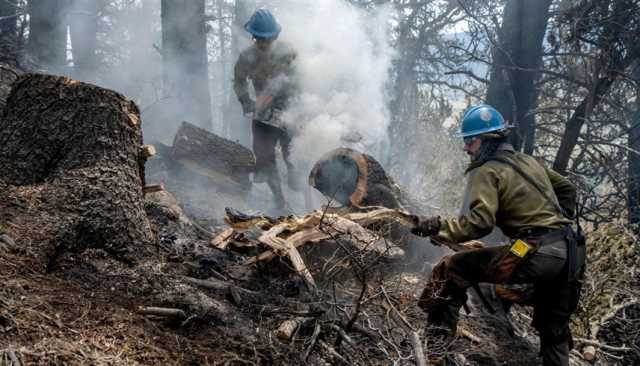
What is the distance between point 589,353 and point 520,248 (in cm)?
144

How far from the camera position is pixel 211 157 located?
7.25 meters

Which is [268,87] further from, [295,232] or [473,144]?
[473,144]

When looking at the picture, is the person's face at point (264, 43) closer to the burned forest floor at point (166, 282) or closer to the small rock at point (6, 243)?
the burned forest floor at point (166, 282)

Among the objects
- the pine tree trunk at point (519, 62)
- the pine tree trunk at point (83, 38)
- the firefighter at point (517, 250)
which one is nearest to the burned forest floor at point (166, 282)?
the firefighter at point (517, 250)

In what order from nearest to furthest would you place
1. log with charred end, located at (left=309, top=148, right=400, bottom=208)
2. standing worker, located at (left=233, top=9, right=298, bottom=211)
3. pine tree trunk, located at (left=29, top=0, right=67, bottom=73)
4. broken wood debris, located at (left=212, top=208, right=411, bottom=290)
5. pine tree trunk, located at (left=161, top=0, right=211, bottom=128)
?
broken wood debris, located at (left=212, top=208, right=411, bottom=290) < log with charred end, located at (left=309, top=148, right=400, bottom=208) < standing worker, located at (left=233, top=9, right=298, bottom=211) < pine tree trunk, located at (left=161, top=0, right=211, bottom=128) < pine tree trunk, located at (left=29, top=0, right=67, bottom=73)

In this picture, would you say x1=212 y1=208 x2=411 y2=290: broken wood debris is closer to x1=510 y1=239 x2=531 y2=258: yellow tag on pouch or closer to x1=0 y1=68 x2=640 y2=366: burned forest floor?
x1=0 y1=68 x2=640 y2=366: burned forest floor

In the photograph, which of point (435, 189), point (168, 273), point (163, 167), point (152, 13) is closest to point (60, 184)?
point (168, 273)

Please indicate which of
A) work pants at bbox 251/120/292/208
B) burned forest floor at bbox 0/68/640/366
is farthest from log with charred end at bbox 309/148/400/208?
work pants at bbox 251/120/292/208

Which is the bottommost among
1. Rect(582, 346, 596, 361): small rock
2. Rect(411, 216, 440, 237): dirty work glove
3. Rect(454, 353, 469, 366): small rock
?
Rect(582, 346, 596, 361): small rock

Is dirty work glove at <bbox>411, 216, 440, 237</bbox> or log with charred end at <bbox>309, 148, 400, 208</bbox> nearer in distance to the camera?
dirty work glove at <bbox>411, 216, 440, 237</bbox>

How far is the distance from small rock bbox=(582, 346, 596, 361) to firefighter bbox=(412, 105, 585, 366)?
53 centimetres

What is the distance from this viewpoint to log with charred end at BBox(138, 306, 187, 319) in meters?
2.66

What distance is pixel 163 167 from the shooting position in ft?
24.4

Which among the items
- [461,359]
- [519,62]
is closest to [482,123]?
[461,359]
